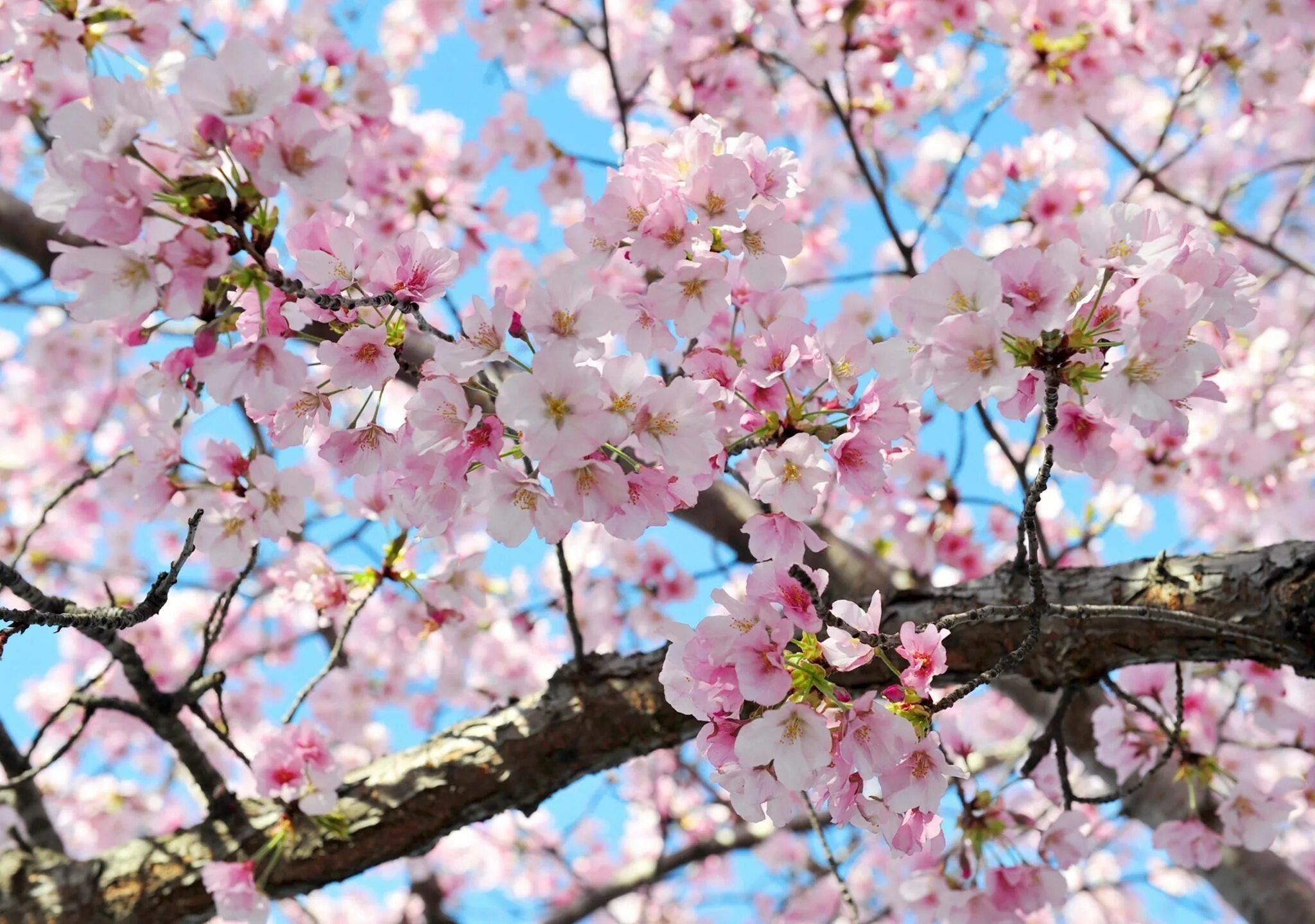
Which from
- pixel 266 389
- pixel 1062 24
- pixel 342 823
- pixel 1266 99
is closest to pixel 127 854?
pixel 342 823

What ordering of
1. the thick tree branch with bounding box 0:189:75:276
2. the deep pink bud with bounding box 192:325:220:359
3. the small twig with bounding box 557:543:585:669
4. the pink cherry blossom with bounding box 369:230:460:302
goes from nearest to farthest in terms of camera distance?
1. the deep pink bud with bounding box 192:325:220:359
2. the pink cherry blossom with bounding box 369:230:460:302
3. the small twig with bounding box 557:543:585:669
4. the thick tree branch with bounding box 0:189:75:276

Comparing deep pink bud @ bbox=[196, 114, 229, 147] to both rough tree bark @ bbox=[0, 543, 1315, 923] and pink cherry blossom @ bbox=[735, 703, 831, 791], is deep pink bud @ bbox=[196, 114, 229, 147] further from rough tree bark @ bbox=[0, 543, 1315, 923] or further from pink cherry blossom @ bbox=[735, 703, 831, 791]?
rough tree bark @ bbox=[0, 543, 1315, 923]

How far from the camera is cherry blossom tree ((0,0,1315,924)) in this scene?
3.67 feet

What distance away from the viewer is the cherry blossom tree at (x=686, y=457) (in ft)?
3.67

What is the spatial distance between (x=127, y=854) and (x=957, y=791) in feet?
6.14

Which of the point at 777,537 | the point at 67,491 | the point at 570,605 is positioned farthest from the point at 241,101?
the point at 67,491

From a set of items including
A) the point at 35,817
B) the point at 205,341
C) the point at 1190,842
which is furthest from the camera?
the point at 35,817

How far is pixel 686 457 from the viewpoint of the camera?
3.81 ft

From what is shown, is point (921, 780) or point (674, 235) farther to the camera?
→ point (674, 235)

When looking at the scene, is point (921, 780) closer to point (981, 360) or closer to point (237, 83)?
point (981, 360)

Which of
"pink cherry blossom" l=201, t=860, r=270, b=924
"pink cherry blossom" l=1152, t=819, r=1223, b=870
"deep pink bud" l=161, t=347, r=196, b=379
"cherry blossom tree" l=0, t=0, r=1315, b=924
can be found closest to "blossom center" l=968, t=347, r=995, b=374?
"cherry blossom tree" l=0, t=0, r=1315, b=924

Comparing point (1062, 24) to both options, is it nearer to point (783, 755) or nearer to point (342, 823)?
point (783, 755)

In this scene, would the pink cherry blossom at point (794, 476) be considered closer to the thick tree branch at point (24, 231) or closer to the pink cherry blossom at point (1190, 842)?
the pink cherry blossom at point (1190, 842)

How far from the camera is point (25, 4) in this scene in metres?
2.57
